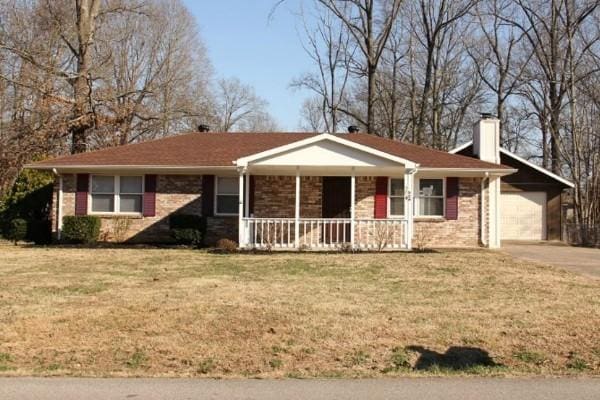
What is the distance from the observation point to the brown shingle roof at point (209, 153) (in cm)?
2008

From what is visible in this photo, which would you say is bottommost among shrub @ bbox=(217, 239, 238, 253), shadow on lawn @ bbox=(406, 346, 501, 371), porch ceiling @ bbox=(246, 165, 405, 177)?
shadow on lawn @ bbox=(406, 346, 501, 371)

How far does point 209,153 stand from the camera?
21312 mm

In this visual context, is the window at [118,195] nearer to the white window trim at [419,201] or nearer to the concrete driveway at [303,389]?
the white window trim at [419,201]

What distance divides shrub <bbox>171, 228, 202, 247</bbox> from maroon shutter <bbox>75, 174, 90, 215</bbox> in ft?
11.5

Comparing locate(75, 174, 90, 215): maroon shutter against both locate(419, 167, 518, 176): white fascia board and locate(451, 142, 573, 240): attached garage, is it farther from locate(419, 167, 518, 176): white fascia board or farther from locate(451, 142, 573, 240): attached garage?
locate(451, 142, 573, 240): attached garage

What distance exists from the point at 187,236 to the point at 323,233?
→ 418cm

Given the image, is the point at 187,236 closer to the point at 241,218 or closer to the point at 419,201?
the point at 241,218

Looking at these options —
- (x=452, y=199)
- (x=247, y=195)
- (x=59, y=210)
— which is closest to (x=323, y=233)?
(x=247, y=195)

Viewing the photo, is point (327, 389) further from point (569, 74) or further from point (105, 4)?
point (105, 4)

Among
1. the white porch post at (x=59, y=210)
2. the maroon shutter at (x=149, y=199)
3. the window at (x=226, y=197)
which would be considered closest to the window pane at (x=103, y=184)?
the white porch post at (x=59, y=210)

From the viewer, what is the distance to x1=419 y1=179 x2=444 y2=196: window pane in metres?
20.7

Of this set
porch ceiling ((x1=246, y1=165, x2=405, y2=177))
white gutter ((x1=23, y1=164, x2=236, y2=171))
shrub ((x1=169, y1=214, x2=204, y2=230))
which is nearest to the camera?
porch ceiling ((x1=246, y1=165, x2=405, y2=177))

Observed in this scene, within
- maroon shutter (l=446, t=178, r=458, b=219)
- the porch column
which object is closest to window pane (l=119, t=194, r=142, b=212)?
the porch column

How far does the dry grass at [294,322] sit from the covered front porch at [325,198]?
4.67m
